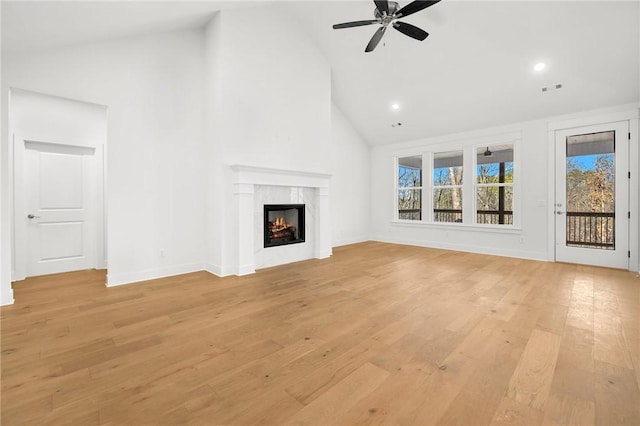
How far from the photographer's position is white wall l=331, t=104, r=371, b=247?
22.9 ft

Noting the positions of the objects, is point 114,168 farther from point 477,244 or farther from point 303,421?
point 477,244

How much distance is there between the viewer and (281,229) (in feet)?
17.2

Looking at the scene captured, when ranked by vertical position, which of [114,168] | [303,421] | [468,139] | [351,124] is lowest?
[303,421]

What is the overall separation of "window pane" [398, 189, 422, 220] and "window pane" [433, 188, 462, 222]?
1.32 ft

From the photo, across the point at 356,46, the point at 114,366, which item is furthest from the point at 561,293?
the point at 356,46

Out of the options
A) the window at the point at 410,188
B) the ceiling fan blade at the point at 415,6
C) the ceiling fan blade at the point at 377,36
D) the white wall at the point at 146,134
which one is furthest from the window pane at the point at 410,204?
the white wall at the point at 146,134

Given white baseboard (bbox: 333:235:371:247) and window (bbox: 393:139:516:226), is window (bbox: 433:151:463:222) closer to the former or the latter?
window (bbox: 393:139:516:226)

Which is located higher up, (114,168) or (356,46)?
(356,46)

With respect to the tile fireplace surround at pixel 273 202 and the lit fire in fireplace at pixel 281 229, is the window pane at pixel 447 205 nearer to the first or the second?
the tile fireplace surround at pixel 273 202

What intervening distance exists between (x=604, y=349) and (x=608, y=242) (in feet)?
12.6

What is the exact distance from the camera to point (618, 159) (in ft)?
15.4

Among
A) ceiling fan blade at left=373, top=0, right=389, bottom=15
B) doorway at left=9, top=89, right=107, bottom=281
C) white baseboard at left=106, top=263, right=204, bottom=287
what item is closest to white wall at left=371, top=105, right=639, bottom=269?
ceiling fan blade at left=373, top=0, right=389, bottom=15

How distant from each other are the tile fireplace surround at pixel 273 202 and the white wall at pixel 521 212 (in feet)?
9.16

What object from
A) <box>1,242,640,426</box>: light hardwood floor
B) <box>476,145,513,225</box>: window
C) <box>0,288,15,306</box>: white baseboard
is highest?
<box>476,145,513,225</box>: window
